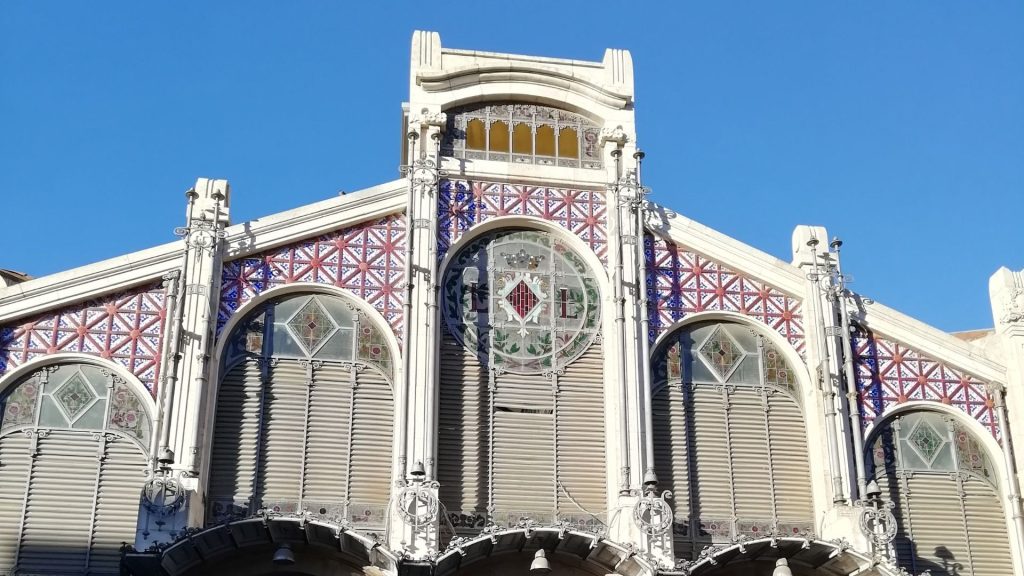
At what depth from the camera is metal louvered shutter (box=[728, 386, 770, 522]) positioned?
2466 cm

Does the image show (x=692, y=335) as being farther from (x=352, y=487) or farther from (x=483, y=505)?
(x=352, y=487)

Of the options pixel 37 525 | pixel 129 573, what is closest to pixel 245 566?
pixel 129 573

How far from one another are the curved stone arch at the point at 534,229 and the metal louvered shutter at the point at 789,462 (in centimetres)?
376

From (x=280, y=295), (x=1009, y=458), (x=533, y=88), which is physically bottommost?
(x=1009, y=458)

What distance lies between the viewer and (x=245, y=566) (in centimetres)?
2239

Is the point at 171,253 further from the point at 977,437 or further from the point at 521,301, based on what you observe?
the point at 977,437

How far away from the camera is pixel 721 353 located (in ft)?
85.3

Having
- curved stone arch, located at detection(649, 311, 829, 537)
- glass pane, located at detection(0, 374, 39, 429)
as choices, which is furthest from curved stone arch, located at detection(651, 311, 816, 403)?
glass pane, located at detection(0, 374, 39, 429)

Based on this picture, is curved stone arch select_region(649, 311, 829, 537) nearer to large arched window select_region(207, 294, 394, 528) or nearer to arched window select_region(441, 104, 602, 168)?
arched window select_region(441, 104, 602, 168)

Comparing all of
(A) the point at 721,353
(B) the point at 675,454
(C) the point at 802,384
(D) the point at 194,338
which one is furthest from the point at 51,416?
(C) the point at 802,384

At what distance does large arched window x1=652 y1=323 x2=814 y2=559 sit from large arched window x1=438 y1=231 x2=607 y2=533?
1.33 metres

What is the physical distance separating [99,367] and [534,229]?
8.12 m

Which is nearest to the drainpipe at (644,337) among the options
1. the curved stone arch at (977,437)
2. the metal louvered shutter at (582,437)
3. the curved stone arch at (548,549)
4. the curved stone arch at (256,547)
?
the metal louvered shutter at (582,437)

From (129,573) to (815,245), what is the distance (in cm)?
1361
